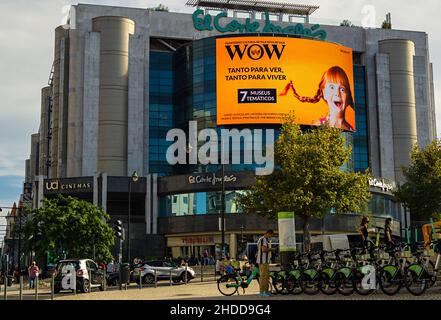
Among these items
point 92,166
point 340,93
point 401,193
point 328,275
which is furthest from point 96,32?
point 328,275

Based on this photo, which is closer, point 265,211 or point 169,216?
point 265,211

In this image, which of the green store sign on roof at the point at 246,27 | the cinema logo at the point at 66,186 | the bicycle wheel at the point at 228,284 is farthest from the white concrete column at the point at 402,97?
the bicycle wheel at the point at 228,284

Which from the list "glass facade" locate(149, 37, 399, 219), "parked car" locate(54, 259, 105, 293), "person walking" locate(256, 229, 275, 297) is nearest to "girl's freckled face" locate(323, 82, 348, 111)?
Result: "glass facade" locate(149, 37, 399, 219)

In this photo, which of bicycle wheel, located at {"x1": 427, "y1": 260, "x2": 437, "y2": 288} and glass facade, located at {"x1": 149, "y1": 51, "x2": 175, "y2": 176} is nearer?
bicycle wheel, located at {"x1": 427, "y1": 260, "x2": 437, "y2": 288}

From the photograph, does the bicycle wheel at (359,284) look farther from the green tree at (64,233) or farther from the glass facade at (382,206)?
the glass facade at (382,206)

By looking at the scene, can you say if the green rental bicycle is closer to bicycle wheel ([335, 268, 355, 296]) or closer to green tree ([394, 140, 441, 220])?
bicycle wheel ([335, 268, 355, 296])

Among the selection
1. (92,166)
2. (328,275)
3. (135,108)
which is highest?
(135,108)

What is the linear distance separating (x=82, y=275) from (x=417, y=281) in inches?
641

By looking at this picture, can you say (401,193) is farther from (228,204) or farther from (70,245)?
(70,245)

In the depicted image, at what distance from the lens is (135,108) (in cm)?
7688

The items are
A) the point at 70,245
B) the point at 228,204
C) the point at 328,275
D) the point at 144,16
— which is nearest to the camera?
the point at 328,275

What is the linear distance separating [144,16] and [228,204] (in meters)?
27.6

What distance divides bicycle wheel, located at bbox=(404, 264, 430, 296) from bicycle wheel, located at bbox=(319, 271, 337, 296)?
253 cm

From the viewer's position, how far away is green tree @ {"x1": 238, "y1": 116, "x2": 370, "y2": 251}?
38875 millimetres
